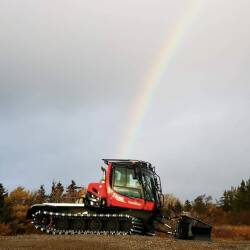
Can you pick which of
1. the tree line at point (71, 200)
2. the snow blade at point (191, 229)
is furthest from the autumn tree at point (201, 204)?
the snow blade at point (191, 229)

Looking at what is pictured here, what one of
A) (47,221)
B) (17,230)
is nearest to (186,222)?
(47,221)

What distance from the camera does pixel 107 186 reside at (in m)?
24.5

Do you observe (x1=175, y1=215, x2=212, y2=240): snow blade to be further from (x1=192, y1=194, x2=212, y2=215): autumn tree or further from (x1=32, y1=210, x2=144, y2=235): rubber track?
(x1=192, y1=194, x2=212, y2=215): autumn tree

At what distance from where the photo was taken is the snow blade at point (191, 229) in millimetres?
23453

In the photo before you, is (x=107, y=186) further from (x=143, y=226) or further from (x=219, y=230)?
(x=219, y=230)

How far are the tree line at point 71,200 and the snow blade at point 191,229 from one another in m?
1.99

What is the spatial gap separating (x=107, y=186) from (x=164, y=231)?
3.62 meters

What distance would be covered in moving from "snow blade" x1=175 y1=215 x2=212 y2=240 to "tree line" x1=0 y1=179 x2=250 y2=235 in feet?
6.52

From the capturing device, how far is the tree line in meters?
29.0

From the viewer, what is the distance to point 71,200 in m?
27.8

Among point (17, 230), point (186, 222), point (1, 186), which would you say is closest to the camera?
point (186, 222)

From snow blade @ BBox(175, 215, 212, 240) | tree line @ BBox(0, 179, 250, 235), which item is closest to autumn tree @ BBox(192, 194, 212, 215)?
tree line @ BBox(0, 179, 250, 235)

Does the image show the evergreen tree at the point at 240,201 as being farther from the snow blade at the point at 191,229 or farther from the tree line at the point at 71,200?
the snow blade at the point at 191,229

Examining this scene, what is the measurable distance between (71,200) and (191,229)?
744cm
